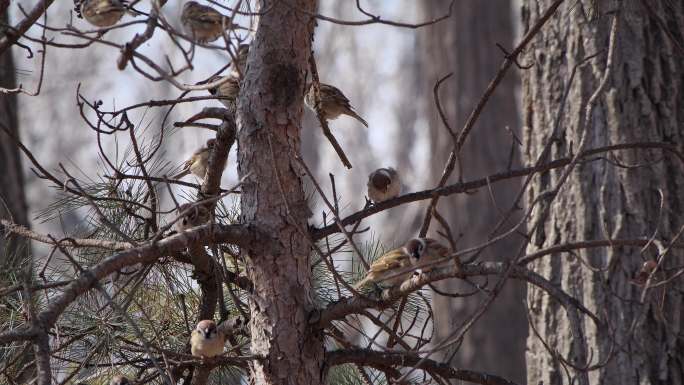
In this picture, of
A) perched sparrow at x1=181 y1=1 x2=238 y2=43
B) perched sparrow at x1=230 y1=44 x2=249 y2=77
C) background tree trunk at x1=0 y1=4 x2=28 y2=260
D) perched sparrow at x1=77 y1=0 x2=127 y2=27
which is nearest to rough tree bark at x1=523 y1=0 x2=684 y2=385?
perched sparrow at x1=230 y1=44 x2=249 y2=77

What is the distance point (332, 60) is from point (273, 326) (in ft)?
63.3

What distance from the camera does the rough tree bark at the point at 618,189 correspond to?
423cm

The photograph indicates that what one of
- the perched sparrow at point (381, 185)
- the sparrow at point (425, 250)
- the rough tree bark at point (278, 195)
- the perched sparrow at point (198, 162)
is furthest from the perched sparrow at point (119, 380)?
the perched sparrow at point (198, 162)

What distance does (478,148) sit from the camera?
11.2 metres

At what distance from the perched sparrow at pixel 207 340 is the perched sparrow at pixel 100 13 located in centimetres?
108

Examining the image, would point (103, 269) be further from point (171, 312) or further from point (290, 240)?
point (171, 312)

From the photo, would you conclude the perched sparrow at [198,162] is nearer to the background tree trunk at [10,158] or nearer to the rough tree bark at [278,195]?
the background tree trunk at [10,158]

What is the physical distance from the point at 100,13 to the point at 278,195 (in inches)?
34.6

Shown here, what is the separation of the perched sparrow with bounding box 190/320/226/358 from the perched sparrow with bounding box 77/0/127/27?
3.56 feet

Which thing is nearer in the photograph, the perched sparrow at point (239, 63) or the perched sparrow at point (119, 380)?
the perched sparrow at point (239, 63)

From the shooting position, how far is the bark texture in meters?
10.7

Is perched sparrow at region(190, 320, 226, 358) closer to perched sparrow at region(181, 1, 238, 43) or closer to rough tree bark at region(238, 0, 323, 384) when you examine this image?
rough tree bark at region(238, 0, 323, 384)

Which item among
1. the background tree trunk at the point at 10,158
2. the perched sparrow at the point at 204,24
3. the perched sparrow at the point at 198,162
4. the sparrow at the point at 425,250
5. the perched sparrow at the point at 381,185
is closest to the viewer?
the sparrow at the point at 425,250

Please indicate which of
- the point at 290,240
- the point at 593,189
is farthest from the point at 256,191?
the point at 593,189
